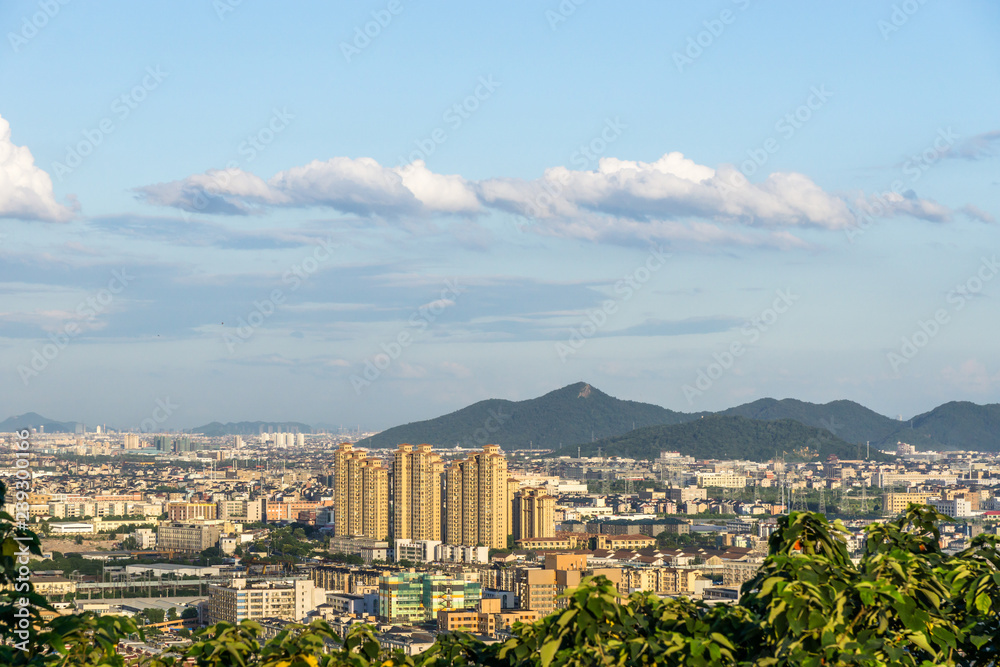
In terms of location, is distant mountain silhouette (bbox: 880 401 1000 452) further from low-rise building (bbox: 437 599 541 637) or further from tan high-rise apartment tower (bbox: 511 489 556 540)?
low-rise building (bbox: 437 599 541 637)

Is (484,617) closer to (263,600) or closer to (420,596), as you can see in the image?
(420,596)

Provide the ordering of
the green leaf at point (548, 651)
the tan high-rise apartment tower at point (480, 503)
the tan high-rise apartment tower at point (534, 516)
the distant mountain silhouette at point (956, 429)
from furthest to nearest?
1. the distant mountain silhouette at point (956, 429)
2. the tan high-rise apartment tower at point (534, 516)
3. the tan high-rise apartment tower at point (480, 503)
4. the green leaf at point (548, 651)

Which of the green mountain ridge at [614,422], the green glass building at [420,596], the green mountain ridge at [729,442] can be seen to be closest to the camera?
the green glass building at [420,596]

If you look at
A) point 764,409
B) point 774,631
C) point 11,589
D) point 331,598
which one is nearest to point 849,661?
point 774,631

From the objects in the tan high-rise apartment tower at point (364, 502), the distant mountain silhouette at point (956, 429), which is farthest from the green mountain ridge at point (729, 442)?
the tan high-rise apartment tower at point (364, 502)

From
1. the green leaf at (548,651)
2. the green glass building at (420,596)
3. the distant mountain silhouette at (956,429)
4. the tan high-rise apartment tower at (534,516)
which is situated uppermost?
the distant mountain silhouette at (956,429)

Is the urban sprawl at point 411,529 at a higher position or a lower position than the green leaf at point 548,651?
lower

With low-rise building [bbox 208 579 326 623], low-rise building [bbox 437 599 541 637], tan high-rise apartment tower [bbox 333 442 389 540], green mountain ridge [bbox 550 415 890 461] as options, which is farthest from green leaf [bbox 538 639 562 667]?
green mountain ridge [bbox 550 415 890 461]

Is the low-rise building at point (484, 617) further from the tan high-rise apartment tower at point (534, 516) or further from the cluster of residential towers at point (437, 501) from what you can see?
the tan high-rise apartment tower at point (534, 516)

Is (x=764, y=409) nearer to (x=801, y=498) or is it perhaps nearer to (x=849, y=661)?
(x=801, y=498)
